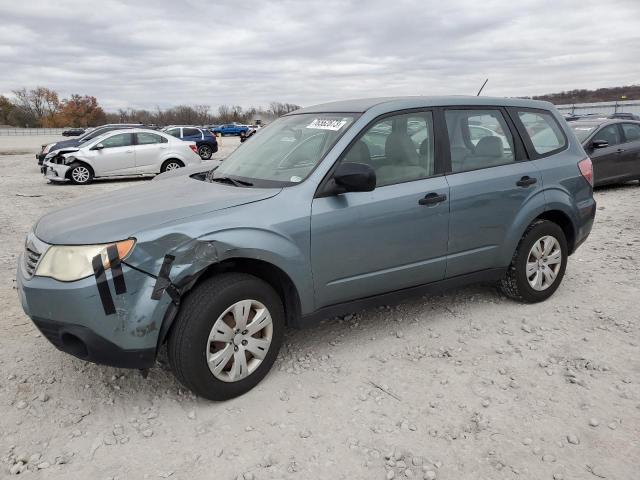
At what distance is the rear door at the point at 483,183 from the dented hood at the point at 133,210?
1.47m

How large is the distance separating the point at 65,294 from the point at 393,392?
6.42 ft

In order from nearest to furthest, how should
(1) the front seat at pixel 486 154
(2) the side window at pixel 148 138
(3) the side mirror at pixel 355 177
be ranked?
(3) the side mirror at pixel 355 177, (1) the front seat at pixel 486 154, (2) the side window at pixel 148 138

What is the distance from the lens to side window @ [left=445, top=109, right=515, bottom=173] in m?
3.90

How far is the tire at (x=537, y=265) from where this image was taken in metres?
4.26

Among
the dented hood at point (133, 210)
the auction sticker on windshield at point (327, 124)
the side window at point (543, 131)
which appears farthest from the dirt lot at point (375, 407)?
the auction sticker on windshield at point (327, 124)

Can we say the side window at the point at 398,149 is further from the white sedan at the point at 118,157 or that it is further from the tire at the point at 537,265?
the white sedan at the point at 118,157

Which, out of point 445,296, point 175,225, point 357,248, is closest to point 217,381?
point 175,225

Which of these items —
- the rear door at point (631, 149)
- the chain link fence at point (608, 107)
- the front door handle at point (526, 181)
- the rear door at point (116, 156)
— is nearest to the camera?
the front door handle at point (526, 181)

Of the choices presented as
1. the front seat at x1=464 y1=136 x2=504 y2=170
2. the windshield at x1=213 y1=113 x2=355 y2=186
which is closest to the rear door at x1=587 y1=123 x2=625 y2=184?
the front seat at x1=464 y1=136 x2=504 y2=170

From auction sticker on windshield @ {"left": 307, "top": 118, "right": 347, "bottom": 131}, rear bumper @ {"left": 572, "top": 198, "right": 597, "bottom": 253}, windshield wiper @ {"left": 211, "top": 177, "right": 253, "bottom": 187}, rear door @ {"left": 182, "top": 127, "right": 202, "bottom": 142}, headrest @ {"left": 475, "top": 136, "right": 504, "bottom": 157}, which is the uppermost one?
rear door @ {"left": 182, "top": 127, "right": 202, "bottom": 142}

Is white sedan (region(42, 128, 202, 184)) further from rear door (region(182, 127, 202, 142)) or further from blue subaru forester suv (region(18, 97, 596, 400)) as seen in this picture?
blue subaru forester suv (region(18, 97, 596, 400))

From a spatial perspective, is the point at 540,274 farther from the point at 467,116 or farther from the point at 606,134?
the point at 606,134

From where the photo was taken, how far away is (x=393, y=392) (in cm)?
314

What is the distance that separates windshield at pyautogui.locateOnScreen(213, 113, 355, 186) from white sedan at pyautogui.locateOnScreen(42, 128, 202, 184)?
10.2 meters
